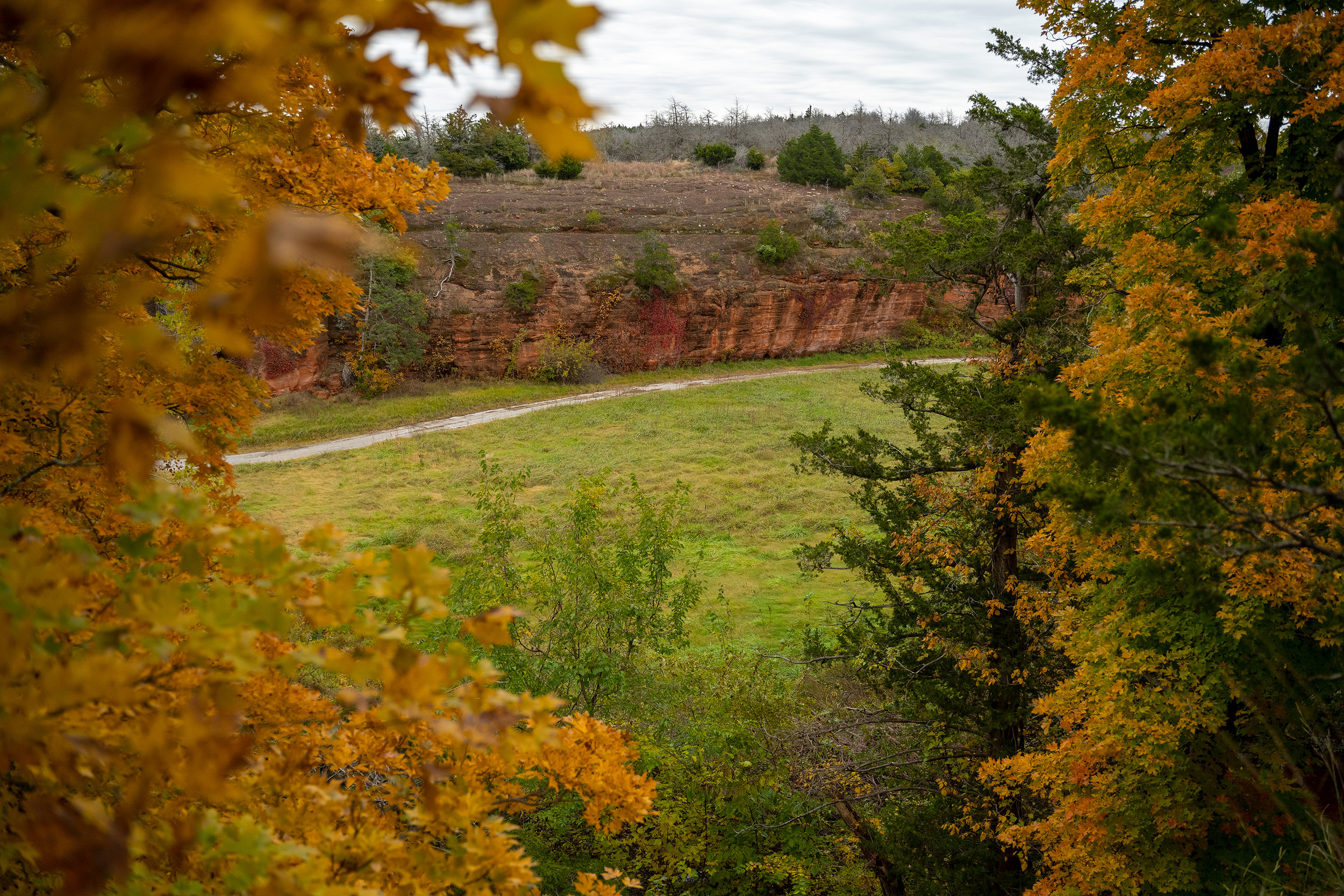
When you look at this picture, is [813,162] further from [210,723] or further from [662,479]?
[210,723]

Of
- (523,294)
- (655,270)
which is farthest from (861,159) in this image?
(523,294)

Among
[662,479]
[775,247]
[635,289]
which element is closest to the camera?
[662,479]

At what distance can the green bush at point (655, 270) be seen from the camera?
37.1 m

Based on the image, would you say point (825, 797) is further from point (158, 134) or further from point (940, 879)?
point (158, 134)

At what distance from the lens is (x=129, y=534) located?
138 centimetres

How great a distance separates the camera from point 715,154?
59562mm

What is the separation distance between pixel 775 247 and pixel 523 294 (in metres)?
13.3

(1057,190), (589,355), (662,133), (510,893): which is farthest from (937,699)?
(662,133)

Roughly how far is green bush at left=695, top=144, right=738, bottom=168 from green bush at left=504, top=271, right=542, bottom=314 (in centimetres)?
2910

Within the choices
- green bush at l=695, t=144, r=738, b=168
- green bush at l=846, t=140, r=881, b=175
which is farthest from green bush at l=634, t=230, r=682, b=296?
green bush at l=695, t=144, r=738, b=168

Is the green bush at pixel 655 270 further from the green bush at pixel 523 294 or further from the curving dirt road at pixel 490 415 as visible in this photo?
the green bush at pixel 523 294

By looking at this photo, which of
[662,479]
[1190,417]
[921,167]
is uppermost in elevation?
[921,167]

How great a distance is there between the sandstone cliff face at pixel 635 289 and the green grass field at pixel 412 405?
1.14 meters

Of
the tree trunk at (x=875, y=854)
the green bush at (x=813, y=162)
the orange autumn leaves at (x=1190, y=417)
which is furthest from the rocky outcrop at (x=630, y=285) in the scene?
the tree trunk at (x=875, y=854)
